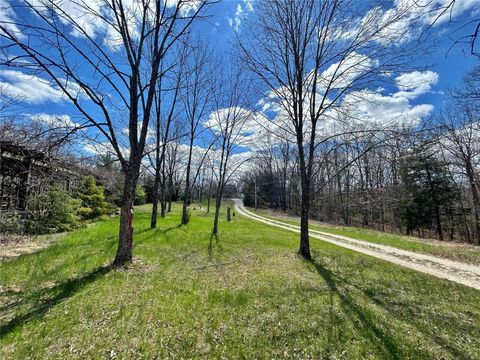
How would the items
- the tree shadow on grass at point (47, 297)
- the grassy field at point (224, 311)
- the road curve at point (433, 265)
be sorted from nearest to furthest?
1. the grassy field at point (224, 311)
2. the tree shadow on grass at point (47, 297)
3. the road curve at point (433, 265)

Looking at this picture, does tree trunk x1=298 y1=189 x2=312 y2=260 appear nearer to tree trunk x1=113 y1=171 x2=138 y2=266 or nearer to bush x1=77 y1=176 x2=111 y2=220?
tree trunk x1=113 y1=171 x2=138 y2=266

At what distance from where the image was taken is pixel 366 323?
3.67 meters

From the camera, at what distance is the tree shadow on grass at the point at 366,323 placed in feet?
10.0

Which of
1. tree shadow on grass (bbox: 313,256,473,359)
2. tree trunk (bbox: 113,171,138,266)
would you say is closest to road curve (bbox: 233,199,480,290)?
tree shadow on grass (bbox: 313,256,473,359)

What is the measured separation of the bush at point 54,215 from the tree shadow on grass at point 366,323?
11888mm

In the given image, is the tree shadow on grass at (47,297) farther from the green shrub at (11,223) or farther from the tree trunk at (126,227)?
the green shrub at (11,223)

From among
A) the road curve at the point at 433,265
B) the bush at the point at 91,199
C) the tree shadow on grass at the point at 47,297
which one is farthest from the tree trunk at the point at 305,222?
the bush at the point at 91,199

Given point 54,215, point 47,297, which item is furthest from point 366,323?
point 54,215

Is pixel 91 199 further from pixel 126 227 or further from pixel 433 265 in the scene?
pixel 433 265

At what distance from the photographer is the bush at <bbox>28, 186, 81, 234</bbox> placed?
10.3 metres

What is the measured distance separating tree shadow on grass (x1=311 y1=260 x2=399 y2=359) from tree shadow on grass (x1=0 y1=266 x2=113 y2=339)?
4.93 m

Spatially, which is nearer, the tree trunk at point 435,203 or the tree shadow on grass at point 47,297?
the tree shadow on grass at point 47,297

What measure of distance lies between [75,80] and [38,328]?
5133 millimetres

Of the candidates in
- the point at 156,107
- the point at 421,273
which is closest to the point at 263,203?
the point at 156,107
